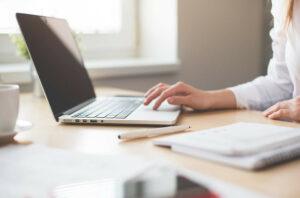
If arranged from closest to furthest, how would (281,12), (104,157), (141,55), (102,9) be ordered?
(104,157), (281,12), (102,9), (141,55)

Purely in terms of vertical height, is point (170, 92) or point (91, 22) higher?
point (91, 22)

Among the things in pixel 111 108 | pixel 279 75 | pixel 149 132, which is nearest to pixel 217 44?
pixel 279 75

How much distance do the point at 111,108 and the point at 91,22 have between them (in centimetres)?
88

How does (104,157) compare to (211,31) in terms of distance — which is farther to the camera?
(211,31)

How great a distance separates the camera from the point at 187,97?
1032mm

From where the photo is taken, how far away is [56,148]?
2.31ft

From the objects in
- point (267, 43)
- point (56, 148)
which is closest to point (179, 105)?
point (56, 148)

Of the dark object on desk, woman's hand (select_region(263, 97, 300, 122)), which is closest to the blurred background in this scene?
woman's hand (select_region(263, 97, 300, 122))

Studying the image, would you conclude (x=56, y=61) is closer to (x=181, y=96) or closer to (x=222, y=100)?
(x=181, y=96)

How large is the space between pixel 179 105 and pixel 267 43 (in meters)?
1.10

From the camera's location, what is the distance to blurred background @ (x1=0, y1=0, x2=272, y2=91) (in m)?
1.67

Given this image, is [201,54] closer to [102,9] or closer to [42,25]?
[102,9]

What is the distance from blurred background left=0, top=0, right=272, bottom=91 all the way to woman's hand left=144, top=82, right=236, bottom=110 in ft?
1.95

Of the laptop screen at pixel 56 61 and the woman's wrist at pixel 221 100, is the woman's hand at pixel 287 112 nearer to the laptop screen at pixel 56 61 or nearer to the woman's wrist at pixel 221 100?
the woman's wrist at pixel 221 100
